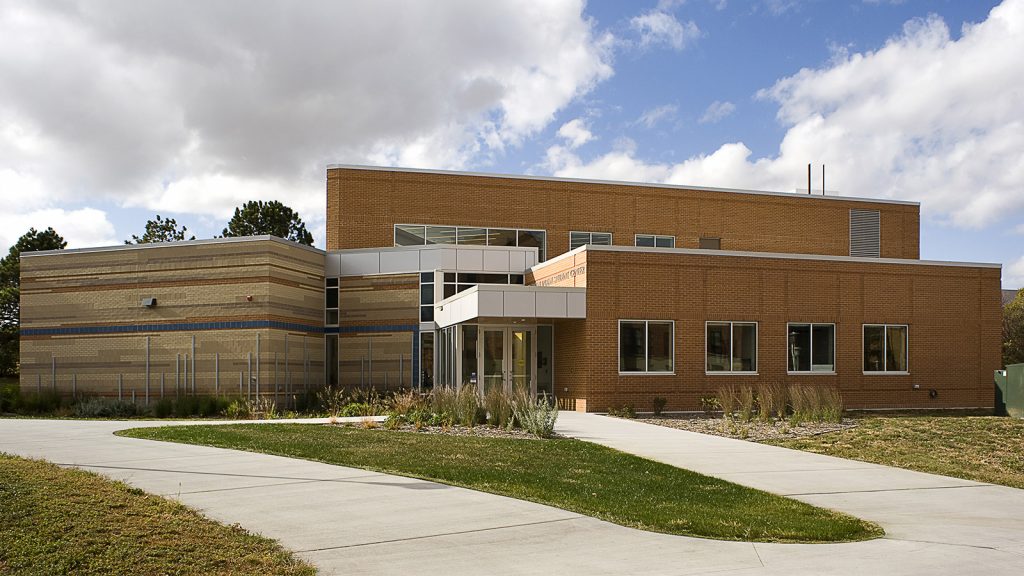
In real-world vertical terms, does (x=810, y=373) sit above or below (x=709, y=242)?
below

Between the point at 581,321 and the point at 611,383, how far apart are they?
2.04 metres

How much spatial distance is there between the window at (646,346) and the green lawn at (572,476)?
9.81 metres

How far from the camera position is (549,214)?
38.0 metres

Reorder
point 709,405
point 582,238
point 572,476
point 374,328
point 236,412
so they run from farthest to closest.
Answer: point 582,238
point 374,328
point 709,405
point 236,412
point 572,476

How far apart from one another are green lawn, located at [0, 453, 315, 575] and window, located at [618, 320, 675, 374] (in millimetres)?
18686

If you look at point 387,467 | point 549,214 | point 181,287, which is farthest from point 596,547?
point 549,214

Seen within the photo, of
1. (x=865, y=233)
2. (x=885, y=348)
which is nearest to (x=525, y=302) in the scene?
(x=885, y=348)

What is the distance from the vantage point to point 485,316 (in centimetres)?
2572

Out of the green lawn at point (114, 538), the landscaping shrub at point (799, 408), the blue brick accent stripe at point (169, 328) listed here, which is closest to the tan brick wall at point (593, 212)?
the blue brick accent stripe at point (169, 328)

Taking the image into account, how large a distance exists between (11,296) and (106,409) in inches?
1197

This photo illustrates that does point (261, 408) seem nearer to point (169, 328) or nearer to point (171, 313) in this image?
point (169, 328)

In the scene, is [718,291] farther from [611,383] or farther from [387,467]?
[387,467]

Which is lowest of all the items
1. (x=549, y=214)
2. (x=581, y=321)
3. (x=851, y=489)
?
(x=851, y=489)

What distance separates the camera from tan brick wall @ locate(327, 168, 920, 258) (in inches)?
1433
